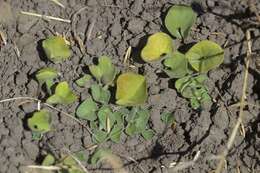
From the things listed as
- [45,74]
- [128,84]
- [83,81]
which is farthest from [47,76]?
[128,84]

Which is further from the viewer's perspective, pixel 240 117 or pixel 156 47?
pixel 156 47

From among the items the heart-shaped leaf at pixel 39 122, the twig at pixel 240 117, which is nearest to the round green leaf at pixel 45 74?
the heart-shaped leaf at pixel 39 122

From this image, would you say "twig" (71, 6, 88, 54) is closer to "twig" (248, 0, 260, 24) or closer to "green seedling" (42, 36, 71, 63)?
"green seedling" (42, 36, 71, 63)

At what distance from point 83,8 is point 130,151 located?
49 centimetres

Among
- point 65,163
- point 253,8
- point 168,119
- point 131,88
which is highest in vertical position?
point 253,8

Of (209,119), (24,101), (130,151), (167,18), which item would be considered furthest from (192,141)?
→ (24,101)

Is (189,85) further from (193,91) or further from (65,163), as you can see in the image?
(65,163)

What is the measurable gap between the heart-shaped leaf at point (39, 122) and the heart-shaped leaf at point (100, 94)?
16 cm

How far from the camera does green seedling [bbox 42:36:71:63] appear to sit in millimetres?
1731

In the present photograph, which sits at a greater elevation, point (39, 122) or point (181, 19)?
point (181, 19)

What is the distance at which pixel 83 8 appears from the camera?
1812 mm

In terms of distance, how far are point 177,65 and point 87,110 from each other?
31cm

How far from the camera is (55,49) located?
173 centimetres

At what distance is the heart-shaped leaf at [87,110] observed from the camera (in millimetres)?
1708
